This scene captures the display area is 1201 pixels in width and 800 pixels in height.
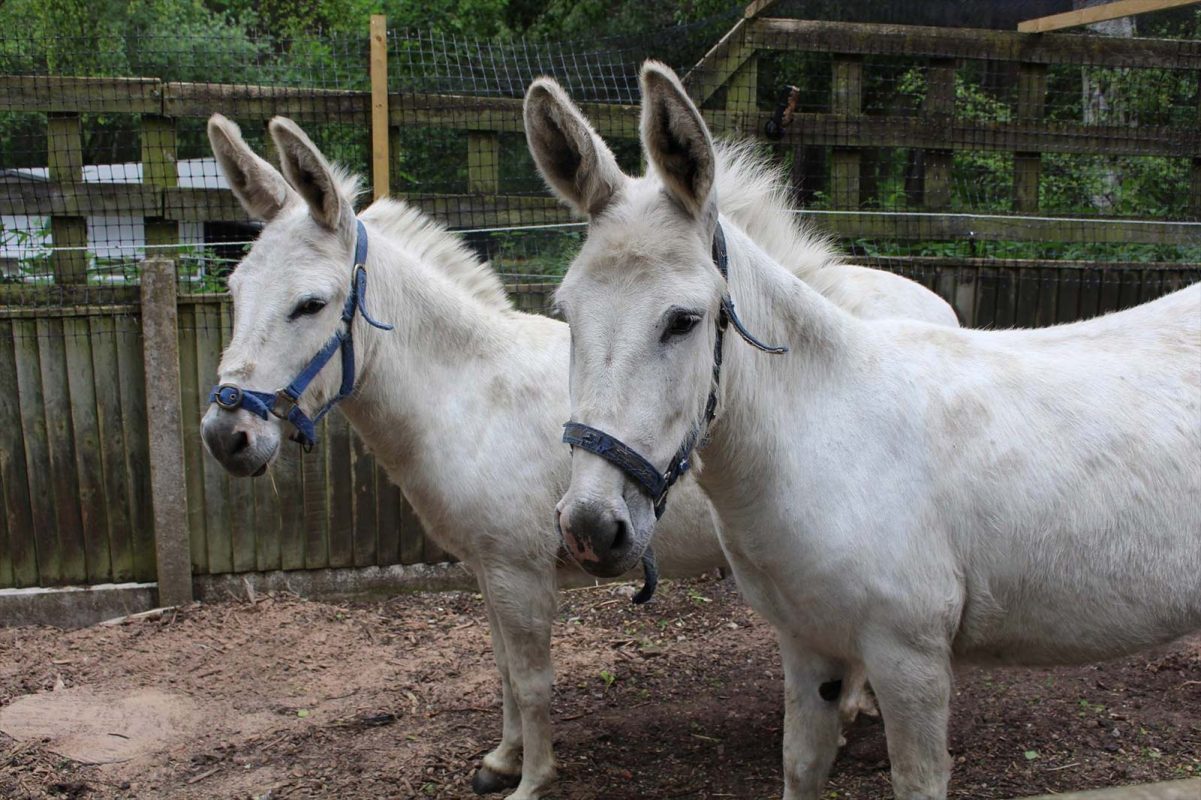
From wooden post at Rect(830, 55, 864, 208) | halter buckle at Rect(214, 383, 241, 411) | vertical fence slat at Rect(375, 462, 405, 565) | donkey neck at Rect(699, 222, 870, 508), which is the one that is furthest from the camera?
wooden post at Rect(830, 55, 864, 208)

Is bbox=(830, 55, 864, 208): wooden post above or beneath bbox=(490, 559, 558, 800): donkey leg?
above

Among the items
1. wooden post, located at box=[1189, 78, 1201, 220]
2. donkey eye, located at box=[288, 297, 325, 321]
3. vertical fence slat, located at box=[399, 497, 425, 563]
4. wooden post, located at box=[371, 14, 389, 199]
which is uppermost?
wooden post, located at box=[371, 14, 389, 199]

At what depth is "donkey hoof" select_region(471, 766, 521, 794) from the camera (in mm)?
3768

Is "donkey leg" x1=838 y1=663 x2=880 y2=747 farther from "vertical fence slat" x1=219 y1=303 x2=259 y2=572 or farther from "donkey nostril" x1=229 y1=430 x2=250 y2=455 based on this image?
"vertical fence slat" x1=219 y1=303 x2=259 y2=572

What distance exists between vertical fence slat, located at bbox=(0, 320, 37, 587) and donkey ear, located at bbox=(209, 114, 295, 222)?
107 inches

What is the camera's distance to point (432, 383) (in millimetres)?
3533

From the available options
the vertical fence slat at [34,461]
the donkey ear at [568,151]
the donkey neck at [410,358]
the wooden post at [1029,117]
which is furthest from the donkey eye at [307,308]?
the wooden post at [1029,117]

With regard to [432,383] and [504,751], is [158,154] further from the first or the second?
[504,751]

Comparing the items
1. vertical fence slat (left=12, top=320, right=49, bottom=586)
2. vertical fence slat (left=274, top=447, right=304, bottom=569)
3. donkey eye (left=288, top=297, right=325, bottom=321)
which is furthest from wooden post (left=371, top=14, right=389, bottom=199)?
donkey eye (left=288, top=297, right=325, bottom=321)

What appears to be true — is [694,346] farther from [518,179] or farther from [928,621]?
[518,179]

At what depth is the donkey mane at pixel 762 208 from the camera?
256 cm

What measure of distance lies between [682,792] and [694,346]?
7.62 ft

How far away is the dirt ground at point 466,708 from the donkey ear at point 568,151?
2511mm

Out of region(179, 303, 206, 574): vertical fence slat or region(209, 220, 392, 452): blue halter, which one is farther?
region(179, 303, 206, 574): vertical fence slat
